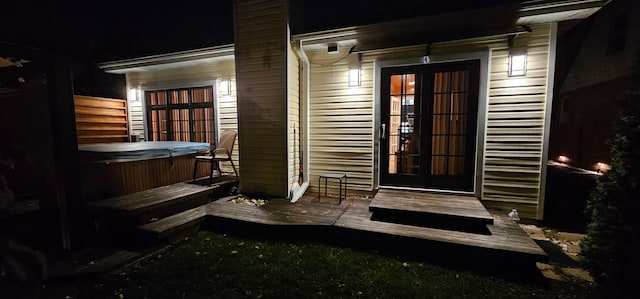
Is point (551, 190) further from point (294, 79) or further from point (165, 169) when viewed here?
point (165, 169)

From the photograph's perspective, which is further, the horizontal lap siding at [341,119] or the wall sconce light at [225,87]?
the wall sconce light at [225,87]

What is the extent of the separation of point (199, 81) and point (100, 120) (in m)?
2.86

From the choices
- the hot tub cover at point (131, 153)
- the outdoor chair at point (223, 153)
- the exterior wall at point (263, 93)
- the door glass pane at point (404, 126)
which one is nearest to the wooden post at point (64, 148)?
the hot tub cover at point (131, 153)

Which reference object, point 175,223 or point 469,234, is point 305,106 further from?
point 469,234

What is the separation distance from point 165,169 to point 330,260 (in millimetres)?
3440

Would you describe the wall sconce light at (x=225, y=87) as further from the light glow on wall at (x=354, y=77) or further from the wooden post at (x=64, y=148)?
the wooden post at (x=64, y=148)

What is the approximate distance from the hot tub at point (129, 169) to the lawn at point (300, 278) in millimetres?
1604

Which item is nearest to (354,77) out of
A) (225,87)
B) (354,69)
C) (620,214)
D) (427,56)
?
(354,69)

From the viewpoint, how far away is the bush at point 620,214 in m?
1.49

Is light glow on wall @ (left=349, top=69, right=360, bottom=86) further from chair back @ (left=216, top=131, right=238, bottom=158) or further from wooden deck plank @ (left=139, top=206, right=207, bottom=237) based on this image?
wooden deck plank @ (left=139, top=206, right=207, bottom=237)

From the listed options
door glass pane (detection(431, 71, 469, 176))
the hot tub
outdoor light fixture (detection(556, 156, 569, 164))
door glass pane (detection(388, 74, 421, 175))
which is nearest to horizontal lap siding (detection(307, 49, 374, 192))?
door glass pane (detection(388, 74, 421, 175))

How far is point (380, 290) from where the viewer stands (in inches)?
88.1

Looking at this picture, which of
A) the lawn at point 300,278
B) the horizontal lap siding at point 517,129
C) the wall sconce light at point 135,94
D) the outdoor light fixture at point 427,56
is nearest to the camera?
the lawn at point 300,278

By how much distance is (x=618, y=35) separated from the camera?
748 cm
